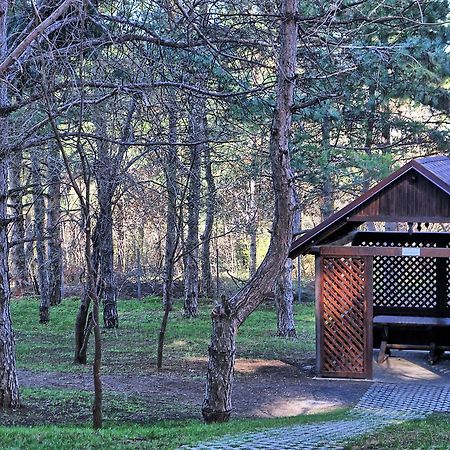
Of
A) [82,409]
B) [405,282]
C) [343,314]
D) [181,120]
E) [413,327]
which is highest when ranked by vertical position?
[181,120]

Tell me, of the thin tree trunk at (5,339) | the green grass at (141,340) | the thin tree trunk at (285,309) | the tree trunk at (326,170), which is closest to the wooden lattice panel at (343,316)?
the green grass at (141,340)

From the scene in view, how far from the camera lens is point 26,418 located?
339 inches

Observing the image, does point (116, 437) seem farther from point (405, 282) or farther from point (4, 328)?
point (405, 282)

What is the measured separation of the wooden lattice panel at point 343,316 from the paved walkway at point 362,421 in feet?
2.40

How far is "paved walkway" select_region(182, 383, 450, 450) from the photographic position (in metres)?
5.38

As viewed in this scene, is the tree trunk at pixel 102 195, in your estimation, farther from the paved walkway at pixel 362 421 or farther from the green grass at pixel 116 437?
the paved walkway at pixel 362 421

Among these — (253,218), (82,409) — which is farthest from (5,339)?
(253,218)

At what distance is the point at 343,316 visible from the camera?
12.5 metres

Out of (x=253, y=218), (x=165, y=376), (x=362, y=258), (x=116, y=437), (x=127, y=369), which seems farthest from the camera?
(x=253, y=218)

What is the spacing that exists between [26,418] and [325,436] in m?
4.13

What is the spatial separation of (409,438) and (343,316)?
6.60m

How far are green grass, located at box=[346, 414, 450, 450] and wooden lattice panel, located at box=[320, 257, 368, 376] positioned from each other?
16.1 feet

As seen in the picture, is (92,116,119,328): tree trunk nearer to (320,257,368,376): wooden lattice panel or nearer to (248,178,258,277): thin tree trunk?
(320,257,368,376): wooden lattice panel

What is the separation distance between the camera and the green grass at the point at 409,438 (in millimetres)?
5387
